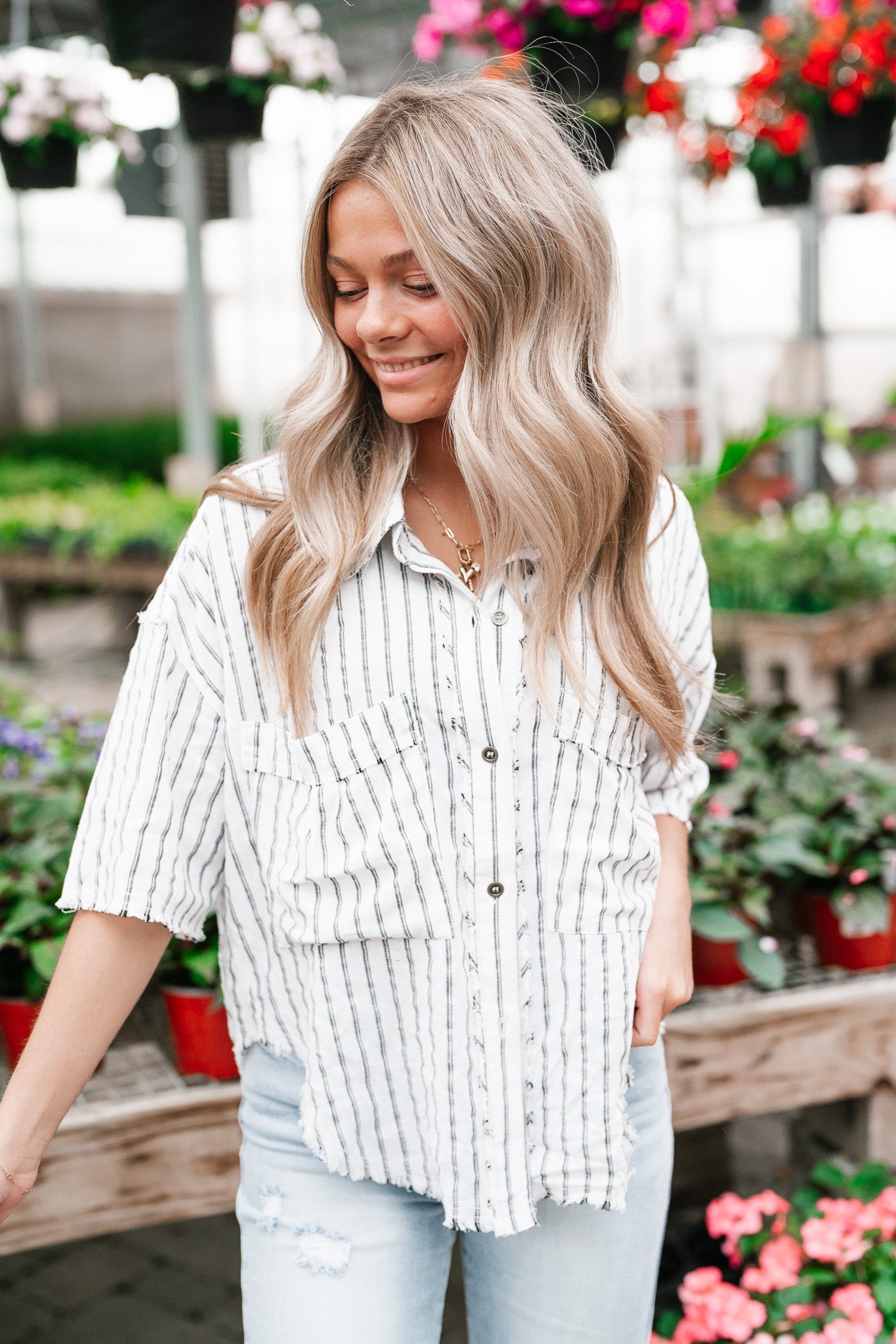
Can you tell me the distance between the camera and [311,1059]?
1110mm

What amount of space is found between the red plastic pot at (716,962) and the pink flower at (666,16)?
1.97 meters

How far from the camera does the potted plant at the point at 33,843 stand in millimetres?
1657

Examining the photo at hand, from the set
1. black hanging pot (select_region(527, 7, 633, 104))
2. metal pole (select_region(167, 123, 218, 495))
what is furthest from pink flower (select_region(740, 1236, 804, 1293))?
metal pole (select_region(167, 123, 218, 495))

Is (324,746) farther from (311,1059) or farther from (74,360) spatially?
(74,360)

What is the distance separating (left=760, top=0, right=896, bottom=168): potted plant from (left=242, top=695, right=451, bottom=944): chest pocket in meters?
3.20

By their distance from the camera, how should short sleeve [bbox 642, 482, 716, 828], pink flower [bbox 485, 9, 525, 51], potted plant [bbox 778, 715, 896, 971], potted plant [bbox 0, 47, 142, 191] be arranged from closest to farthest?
short sleeve [bbox 642, 482, 716, 828] → potted plant [bbox 778, 715, 896, 971] → pink flower [bbox 485, 9, 525, 51] → potted plant [bbox 0, 47, 142, 191]

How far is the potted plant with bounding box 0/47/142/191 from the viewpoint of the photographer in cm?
389

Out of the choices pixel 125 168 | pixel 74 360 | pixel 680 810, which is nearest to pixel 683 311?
pixel 125 168

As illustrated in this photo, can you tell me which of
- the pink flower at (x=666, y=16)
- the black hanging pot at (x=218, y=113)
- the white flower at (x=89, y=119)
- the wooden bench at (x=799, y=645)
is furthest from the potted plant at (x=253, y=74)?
the wooden bench at (x=799, y=645)

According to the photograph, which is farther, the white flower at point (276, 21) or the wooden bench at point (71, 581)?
the wooden bench at point (71, 581)

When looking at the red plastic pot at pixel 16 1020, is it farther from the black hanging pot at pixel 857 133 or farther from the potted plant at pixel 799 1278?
the black hanging pot at pixel 857 133

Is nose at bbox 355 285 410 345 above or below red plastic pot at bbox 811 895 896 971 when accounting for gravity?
above

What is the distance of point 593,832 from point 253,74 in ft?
10.3

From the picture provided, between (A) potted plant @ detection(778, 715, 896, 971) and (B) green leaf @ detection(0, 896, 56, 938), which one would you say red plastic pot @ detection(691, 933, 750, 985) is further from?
(B) green leaf @ detection(0, 896, 56, 938)
